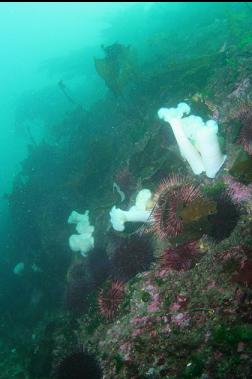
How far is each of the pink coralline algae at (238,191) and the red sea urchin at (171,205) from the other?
86cm

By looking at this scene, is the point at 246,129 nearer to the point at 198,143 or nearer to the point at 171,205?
the point at 198,143

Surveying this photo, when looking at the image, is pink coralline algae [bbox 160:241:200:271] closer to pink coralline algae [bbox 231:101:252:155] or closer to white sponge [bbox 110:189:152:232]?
white sponge [bbox 110:189:152:232]

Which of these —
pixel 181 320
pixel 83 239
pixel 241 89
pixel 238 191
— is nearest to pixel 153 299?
pixel 181 320

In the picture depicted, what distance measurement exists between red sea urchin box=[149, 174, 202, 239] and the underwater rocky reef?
17 mm

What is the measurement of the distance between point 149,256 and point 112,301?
98 cm

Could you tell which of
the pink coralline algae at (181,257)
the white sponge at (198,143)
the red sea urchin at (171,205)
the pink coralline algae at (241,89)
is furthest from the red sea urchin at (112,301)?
the pink coralline algae at (241,89)

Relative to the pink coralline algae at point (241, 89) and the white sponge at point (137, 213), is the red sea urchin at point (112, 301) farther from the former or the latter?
the pink coralline algae at point (241, 89)

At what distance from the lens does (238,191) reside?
557 cm

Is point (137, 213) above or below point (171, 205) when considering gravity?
above

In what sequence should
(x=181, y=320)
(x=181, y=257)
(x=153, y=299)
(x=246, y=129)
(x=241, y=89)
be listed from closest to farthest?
1. (x=181, y=320)
2. (x=181, y=257)
3. (x=153, y=299)
4. (x=246, y=129)
5. (x=241, y=89)

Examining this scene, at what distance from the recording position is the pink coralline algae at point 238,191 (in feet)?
17.5

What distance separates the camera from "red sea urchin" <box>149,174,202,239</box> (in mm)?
4727

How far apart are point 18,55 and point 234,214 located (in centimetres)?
11958

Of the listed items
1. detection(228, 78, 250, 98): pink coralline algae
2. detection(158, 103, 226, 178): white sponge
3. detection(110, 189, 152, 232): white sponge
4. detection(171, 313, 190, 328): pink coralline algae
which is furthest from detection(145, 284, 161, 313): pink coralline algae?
detection(228, 78, 250, 98): pink coralline algae
